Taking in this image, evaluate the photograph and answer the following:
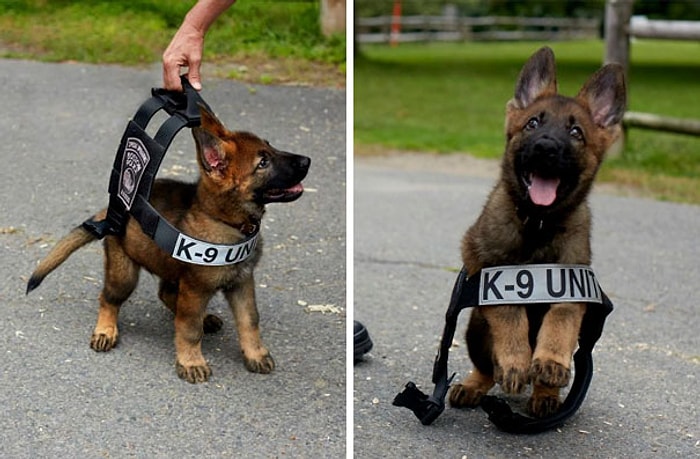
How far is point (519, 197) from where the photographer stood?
135 inches

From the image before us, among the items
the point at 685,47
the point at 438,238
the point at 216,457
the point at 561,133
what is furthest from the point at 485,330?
the point at 685,47

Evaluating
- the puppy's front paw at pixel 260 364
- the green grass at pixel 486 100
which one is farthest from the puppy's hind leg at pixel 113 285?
the green grass at pixel 486 100

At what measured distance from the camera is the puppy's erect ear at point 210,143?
3346 millimetres

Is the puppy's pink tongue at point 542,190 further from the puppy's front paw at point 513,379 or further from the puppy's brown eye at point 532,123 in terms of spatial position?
the puppy's front paw at point 513,379

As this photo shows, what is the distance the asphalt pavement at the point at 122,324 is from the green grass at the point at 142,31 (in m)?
0.07

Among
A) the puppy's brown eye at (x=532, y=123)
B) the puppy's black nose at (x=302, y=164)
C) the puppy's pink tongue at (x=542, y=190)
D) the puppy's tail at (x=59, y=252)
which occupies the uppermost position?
the puppy's brown eye at (x=532, y=123)

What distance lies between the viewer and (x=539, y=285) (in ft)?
10.8

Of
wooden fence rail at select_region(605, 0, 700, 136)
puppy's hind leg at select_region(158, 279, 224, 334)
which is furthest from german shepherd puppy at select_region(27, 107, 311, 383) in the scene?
wooden fence rail at select_region(605, 0, 700, 136)

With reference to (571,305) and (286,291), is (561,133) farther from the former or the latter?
(286,291)

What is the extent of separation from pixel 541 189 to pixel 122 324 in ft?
5.20

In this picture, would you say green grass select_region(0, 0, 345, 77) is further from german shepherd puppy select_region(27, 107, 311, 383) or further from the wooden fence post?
german shepherd puppy select_region(27, 107, 311, 383)

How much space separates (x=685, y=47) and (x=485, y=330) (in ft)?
96.7

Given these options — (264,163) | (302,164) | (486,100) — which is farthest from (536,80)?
(486,100)

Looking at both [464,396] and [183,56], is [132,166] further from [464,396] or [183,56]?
[464,396]
